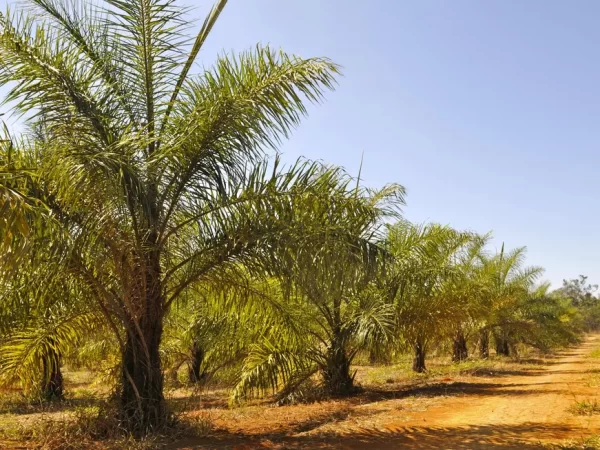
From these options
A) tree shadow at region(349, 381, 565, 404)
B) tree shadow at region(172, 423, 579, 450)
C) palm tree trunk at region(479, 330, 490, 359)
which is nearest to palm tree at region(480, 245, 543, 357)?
palm tree trunk at region(479, 330, 490, 359)

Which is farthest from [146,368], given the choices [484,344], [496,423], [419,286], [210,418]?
[484,344]

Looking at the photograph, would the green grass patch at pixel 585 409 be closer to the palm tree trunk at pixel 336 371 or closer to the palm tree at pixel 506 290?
the palm tree trunk at pixel 336 371

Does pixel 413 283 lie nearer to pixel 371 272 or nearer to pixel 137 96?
pixel 371 272

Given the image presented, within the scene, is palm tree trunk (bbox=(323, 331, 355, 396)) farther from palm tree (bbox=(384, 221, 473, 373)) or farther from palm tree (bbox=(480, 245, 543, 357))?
palm tree (bbox=(480, 245, 543, 357))

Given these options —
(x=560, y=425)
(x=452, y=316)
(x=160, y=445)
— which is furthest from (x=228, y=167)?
(x=452, y=316)

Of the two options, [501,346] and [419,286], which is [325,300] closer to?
[419,286]

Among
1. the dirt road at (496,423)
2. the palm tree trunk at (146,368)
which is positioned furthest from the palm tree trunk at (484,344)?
the palm tree trunk at (146,368)

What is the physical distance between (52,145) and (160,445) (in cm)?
365

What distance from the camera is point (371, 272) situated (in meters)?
6.59

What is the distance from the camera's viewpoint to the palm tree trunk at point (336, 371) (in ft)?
36.0

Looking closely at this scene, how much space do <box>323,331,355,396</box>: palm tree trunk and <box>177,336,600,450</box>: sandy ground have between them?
480 mm

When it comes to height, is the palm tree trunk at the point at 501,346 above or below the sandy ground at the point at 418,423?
above

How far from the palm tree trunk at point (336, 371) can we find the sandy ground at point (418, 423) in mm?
480

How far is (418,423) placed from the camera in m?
7.54
